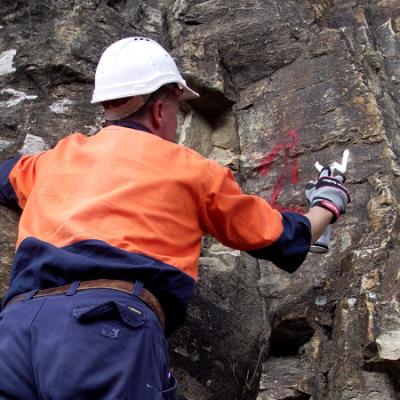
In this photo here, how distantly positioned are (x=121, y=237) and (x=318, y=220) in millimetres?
883

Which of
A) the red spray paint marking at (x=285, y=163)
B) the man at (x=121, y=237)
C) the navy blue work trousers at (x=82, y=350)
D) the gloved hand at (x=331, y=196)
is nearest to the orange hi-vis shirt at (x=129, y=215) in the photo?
the man at (x=121, y=237)

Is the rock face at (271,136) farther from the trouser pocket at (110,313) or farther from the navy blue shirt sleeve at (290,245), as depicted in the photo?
the trouser pocket at (110,313)

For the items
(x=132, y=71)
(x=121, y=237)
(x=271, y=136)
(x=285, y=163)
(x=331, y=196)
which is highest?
(x=271, y=136)

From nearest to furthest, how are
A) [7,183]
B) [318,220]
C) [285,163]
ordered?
[318,220], [7,183], [285,163]

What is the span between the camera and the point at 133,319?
216 cm

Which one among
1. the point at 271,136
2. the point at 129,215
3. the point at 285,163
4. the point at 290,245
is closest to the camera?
the point at 129,215

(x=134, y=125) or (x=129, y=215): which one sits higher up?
(x=134, y=125)

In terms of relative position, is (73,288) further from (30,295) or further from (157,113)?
(157,113)

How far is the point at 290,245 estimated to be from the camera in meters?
2.69

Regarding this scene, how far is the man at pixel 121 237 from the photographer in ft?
6.81

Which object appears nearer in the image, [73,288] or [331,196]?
[73,288]

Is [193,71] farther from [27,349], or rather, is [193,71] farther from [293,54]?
[27,349]

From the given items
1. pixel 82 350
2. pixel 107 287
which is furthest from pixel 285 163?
pixel 82 350

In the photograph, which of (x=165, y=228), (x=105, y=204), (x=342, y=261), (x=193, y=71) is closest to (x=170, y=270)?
(x=165, y=228)
